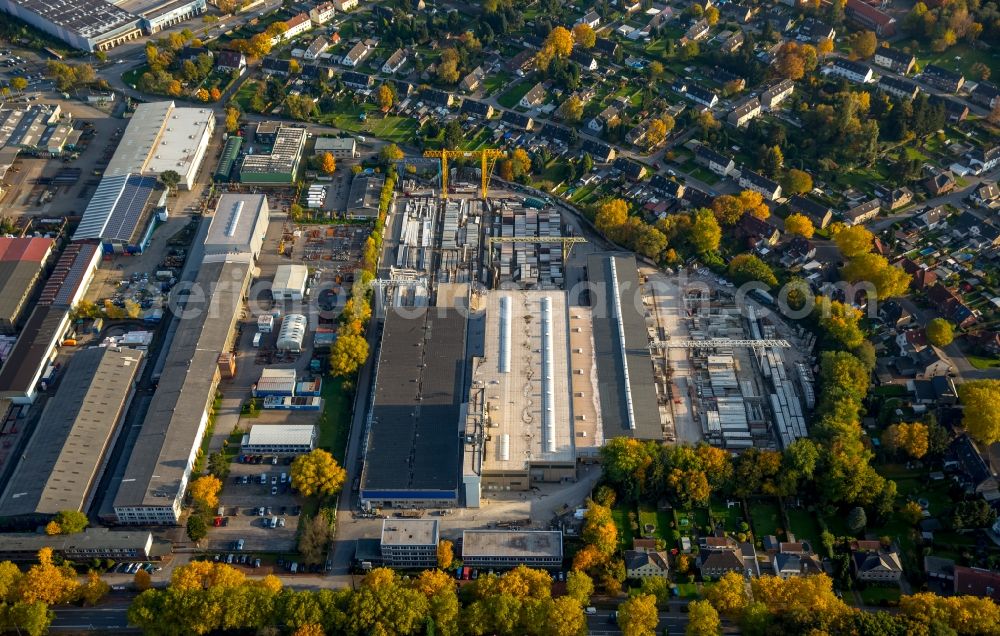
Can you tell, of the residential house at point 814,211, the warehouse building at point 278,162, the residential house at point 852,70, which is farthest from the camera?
the residential house at point 852,70

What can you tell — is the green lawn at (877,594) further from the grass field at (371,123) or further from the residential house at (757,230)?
the grass field at (371,123)

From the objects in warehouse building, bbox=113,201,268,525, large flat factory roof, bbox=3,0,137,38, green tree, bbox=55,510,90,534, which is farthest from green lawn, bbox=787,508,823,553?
large flat factory roof, bbox=3,0,137,38

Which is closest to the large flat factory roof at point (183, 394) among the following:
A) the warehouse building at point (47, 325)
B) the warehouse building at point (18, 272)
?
the warehouse building at point (47, 325)

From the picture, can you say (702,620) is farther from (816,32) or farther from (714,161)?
(816,32)

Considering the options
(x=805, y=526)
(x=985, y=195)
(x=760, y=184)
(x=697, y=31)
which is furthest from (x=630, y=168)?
(x=805, y=526)

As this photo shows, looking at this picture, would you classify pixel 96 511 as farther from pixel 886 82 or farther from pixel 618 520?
pixel 886 82

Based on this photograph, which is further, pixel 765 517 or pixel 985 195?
pixel 985 195

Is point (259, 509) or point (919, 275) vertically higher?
point (919, 275)
